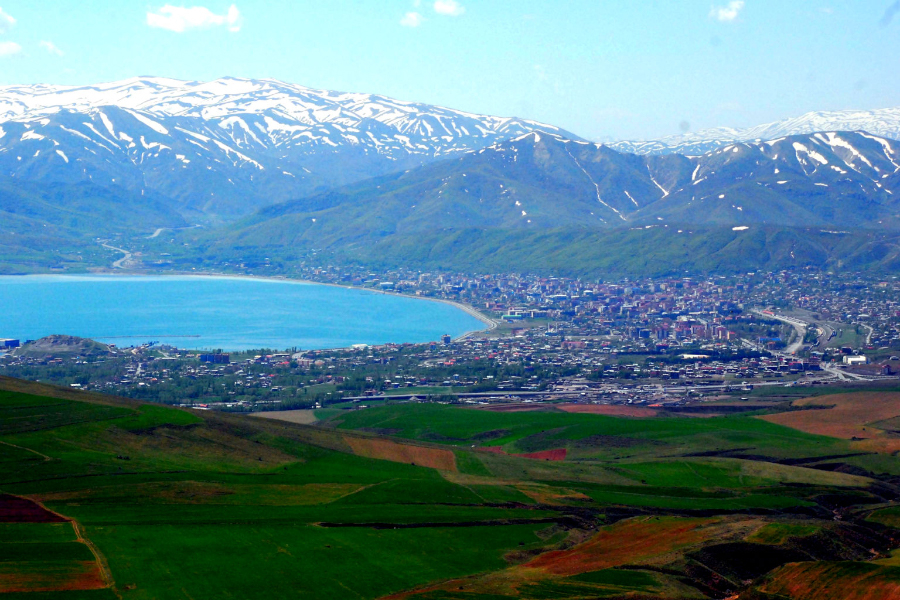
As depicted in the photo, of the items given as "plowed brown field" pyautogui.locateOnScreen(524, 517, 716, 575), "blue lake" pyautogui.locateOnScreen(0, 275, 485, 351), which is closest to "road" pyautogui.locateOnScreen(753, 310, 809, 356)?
"blue lake" pyautogui.locateOnScreen(0, 275, 485, 351)

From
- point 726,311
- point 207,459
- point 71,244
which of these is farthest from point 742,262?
point 207,459

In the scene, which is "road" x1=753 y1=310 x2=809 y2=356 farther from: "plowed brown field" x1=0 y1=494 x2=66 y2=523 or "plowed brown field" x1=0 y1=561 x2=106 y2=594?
"plowed brown field" x1=0 y1=561 x2=106 y2=594

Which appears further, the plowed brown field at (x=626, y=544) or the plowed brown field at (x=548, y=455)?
the plowed brown field at (x=548, y=455)

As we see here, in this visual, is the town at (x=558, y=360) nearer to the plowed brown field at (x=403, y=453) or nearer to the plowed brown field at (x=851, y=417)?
the plowed brown field at (x=851, y=417)

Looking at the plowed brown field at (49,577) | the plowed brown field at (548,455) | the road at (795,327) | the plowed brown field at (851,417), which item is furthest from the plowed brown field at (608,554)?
the road at (795,327)

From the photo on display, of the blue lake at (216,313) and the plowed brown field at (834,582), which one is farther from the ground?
the blue lake at (216,313)

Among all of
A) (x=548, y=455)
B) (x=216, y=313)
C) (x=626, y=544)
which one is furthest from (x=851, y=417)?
(x=216, y=313)

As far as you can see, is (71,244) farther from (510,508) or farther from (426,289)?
(510,508)
